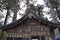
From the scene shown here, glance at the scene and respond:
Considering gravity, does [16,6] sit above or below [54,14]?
above

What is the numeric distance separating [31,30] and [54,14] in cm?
838

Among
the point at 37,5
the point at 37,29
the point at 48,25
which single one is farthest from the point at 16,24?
the point at 37,5

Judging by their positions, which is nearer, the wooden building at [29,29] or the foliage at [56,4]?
the wooden building at [29,29]

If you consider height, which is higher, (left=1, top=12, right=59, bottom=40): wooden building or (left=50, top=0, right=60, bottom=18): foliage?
(left=50, top=0, right=60, bottom=18): foliage

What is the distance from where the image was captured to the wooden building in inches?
460

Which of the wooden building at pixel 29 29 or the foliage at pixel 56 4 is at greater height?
the foliage at pixel 56 4

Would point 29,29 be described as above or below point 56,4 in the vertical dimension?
below

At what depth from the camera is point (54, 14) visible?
63.9 ft

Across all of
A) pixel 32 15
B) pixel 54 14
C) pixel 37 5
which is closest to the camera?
pixel 32 15

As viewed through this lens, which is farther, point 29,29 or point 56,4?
point 56,4

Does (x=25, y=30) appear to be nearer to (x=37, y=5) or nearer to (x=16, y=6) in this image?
(x=16, y=6)

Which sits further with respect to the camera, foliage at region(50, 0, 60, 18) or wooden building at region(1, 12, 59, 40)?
foliage at region(50, 0, 60, 18)

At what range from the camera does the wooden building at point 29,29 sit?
1167 cm

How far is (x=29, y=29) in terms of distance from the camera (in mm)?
11953
